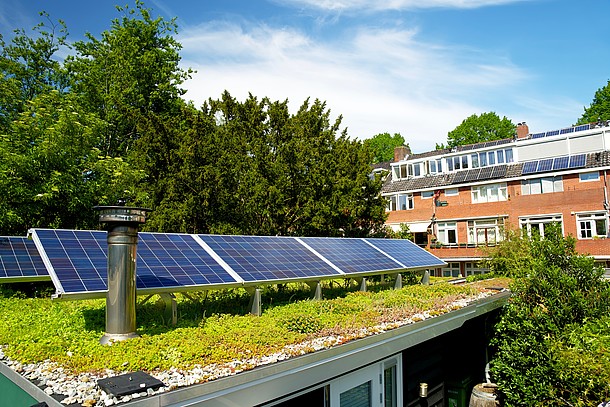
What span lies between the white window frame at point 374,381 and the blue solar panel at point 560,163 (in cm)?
3208

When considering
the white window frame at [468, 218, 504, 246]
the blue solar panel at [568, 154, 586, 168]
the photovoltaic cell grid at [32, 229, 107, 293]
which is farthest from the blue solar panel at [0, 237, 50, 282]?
the blue solar panel at [568, 154, 586, 168]

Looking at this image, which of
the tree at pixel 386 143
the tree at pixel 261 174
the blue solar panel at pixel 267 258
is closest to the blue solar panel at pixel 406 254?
the blue solar panel at pixel 267 258

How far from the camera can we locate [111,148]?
3331 centimetres

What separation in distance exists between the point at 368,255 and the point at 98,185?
13.0m

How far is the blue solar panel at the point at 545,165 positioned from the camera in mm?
35931

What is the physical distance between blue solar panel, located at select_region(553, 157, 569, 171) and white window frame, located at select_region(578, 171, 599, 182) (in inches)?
53.0

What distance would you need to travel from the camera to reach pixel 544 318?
41.6ft

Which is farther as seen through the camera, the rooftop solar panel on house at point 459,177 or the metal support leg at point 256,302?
the rooftop solar panel on house at point 459,177

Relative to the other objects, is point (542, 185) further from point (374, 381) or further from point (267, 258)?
point (374, 381)

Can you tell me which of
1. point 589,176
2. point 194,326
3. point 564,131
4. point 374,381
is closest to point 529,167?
point 589,176

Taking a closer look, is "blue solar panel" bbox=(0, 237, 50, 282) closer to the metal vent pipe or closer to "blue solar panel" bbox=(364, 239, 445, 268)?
the metal vent pipe

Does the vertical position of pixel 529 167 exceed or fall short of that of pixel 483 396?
it exceeds it

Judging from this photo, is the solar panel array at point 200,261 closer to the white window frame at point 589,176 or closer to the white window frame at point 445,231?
the white window frame at point 589,176

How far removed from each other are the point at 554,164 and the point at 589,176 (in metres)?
2.73
